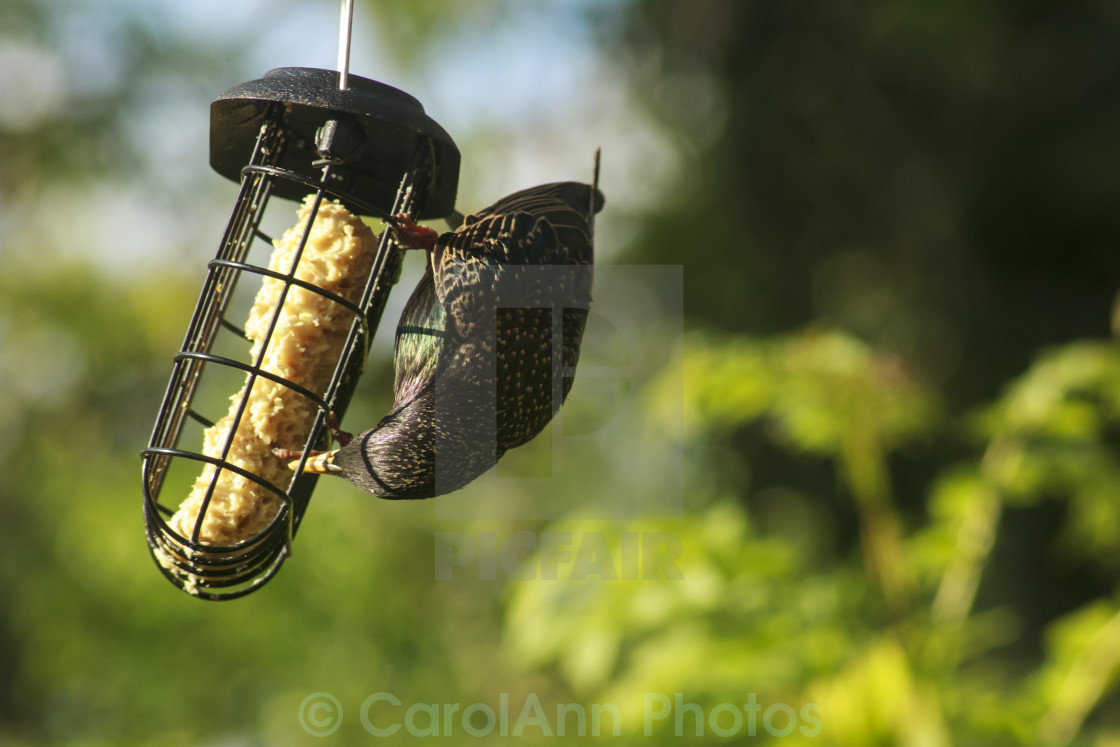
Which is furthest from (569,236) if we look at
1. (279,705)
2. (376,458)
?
(279,705)

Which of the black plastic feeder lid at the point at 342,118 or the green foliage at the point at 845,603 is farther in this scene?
the green foliage at the point at 845,603

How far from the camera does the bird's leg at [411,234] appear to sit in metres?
1.03

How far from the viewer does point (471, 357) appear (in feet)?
3.41

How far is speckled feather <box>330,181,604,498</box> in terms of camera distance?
1.03 metres

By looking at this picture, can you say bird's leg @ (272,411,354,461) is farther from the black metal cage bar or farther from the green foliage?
the green foliage

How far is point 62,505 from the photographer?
5137 millimetres

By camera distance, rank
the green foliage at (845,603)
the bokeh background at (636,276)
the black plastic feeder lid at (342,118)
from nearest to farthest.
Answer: the black plastic feeder lid at (342,118), the green foliage at (845,603), the bokeh background at (636,276)

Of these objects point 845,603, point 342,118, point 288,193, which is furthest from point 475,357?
point 845,603

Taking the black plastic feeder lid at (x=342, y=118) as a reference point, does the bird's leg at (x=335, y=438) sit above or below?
below

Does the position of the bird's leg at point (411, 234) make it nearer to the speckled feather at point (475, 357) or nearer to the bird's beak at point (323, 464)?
the speckled feather at point (475, 357)

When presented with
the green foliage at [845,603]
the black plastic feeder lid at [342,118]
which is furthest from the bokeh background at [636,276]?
the black plastic feeder lid at [342,118]

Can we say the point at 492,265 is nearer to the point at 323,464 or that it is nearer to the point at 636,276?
the point at 323,464

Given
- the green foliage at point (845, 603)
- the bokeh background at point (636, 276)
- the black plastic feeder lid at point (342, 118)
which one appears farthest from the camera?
the bokeh background at point (636, 276)

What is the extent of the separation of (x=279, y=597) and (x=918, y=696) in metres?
3.41
